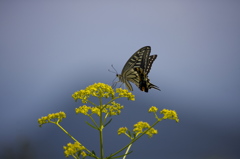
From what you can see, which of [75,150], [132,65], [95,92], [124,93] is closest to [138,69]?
[132,65]

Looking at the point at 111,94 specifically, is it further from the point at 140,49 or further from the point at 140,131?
the point at 140,49

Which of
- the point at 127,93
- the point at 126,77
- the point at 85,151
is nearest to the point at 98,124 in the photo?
the point at 85,151

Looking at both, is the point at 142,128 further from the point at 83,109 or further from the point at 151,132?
the point at 83,109

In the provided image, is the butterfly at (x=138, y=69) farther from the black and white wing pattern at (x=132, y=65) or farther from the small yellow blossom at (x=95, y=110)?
the small yellow blossom at (x=95, y=110)

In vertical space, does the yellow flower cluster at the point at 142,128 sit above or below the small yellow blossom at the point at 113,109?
below

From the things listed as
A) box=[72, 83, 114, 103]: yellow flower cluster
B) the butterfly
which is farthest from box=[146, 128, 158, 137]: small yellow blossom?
the butterfly

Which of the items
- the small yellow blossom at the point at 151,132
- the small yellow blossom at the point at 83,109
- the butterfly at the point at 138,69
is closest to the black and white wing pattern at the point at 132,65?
the butterfly at the point at 138,69
